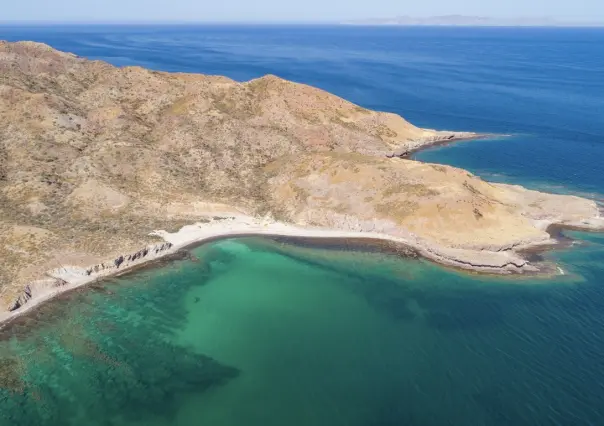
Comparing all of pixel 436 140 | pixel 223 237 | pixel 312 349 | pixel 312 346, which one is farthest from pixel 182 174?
pixel 436 140

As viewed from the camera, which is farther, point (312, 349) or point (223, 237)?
point (223, 237)

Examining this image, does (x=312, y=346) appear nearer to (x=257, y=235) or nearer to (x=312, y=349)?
(x=312, y=349)

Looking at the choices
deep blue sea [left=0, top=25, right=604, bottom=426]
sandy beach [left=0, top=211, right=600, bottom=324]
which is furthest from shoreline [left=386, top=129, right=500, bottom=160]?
deep blue sea [left=0, top=25, right=604, bottom=426]

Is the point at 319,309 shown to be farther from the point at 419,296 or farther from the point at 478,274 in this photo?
the point at 478,274

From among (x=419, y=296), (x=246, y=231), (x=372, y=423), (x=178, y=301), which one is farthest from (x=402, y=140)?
(x=372, y=423)

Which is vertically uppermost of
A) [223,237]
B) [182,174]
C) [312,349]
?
[182,174]

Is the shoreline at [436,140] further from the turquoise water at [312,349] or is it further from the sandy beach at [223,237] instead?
the turquoise water at [312,349]

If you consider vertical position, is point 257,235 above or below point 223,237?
above
